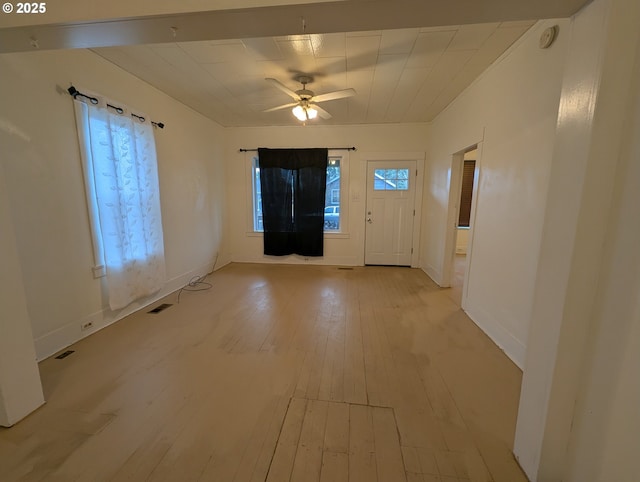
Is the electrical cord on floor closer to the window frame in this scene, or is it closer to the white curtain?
the white curtain

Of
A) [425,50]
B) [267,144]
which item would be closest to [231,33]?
[425,50]

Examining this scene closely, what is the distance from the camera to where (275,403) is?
1647 millimetres

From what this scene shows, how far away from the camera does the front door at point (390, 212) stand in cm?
475

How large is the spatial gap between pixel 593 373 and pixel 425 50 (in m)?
2.54

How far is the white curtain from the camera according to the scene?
94.0 inches

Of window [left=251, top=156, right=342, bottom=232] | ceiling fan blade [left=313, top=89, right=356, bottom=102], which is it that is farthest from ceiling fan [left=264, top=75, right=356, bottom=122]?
window [left=251, top=156, right=342, bottom=232]

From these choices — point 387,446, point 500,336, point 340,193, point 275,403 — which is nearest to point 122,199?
point 275,403

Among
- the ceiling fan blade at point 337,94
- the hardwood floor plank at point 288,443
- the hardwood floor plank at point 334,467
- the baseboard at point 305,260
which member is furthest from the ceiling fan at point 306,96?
the hardwood floor plank at point 334,467

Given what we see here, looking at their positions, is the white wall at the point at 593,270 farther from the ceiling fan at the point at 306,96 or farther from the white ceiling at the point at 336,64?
the ceiling fan at the point at 306,96

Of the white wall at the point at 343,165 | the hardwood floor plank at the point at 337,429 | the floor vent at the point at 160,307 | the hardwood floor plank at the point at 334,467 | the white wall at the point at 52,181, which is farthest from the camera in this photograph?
the white wall at the point at 343,165

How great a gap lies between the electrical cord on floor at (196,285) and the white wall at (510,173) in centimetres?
346

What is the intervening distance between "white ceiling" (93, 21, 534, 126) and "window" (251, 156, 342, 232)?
1.27m

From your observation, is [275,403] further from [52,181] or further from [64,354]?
[52,181]

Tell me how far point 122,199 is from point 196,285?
1675 millimetres
